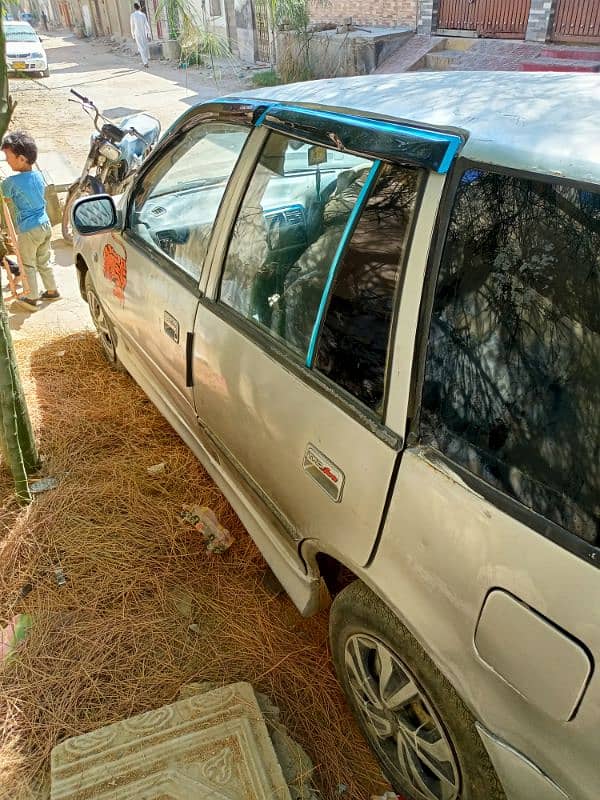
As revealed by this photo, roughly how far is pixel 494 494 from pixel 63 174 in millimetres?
7659

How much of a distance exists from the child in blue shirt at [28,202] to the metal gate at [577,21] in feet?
38.5

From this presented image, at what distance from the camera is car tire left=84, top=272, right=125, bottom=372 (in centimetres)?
378

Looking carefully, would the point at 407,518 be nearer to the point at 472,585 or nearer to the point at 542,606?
the point at 472,585

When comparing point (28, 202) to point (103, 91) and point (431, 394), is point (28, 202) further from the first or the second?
point (103, 91)

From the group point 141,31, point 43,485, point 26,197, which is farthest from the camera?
point 141,31

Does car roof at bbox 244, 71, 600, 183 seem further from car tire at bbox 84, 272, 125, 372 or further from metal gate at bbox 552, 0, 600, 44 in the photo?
metal gate at bbox 552, 0, 600, 44

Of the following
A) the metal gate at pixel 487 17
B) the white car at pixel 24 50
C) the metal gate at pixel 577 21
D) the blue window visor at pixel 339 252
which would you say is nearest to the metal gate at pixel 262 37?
the metal gate at pixel 487 17

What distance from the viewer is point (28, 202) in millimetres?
4598

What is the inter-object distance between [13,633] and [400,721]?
1.59 m

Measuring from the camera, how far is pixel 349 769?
199 cm

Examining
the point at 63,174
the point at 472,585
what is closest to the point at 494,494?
the point at 472,585

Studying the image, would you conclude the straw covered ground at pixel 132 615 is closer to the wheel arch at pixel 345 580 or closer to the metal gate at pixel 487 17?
the wheel arch at pixel 345 580

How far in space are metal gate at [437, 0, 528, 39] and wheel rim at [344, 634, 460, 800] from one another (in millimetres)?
14611

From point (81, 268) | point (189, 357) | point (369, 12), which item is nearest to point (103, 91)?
point (369, 12)
